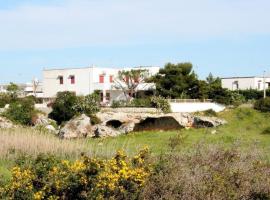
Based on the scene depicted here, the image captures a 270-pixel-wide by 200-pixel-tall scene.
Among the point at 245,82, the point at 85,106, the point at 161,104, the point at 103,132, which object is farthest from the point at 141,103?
the point at 245,82

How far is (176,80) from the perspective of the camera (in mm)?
56375

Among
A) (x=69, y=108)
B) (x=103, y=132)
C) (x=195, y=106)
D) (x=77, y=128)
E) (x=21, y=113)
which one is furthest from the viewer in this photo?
(x=195, y=106)

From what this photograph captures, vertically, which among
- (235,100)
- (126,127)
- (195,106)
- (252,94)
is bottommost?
(126,127)

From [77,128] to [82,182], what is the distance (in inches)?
927

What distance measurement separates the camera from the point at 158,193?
7.97 metres

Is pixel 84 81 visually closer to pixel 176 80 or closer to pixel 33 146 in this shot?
pixel 176 80

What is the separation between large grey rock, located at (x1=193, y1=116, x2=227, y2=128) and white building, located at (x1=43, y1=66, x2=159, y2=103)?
30.8 metres

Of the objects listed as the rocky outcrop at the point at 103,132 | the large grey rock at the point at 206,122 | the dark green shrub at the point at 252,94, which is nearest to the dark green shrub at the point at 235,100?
the dark green shrub at the point at 252,94

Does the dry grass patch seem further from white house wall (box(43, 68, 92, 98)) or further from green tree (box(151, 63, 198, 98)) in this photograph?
white house wall (box(43, 68, 92, 98))

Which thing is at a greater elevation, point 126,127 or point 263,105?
point 263,105

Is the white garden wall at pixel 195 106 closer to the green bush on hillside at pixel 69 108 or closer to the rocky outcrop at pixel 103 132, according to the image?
the green bush on hillside at pixel 69 108

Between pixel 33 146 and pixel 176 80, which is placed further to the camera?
pixel 176 80

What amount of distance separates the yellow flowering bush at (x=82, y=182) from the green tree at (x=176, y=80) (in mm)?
47036

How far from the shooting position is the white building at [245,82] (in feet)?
238
